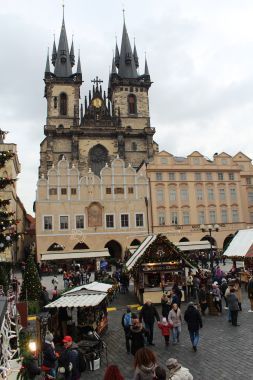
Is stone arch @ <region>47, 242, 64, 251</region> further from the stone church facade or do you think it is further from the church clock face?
the church clock face

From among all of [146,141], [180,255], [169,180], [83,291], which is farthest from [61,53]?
[83,291]

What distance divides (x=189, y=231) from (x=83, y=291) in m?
32.6

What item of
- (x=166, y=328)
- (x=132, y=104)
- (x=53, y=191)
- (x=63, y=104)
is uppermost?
(x=132, y=104)

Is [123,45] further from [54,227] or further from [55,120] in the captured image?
[54,227]

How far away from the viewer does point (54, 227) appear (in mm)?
39344

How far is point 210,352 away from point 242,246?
1327cm

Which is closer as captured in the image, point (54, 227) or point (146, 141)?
point (54, 227)

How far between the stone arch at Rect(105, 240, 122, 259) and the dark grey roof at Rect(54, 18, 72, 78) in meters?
34.6

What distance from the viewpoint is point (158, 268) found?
1781cm

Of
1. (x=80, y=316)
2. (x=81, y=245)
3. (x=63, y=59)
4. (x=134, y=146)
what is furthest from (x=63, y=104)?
(x=80, y=316)

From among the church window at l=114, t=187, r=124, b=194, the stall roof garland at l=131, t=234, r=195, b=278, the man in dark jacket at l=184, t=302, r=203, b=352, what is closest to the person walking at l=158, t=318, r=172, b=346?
the man in dark jacket at l=184, t=302, r=203, b=352

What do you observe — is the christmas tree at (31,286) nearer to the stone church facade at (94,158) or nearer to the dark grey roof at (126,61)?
the stone church facade at (94,158)

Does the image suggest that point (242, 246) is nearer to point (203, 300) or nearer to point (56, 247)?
point (203, 300)

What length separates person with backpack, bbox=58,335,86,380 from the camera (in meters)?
6.92
